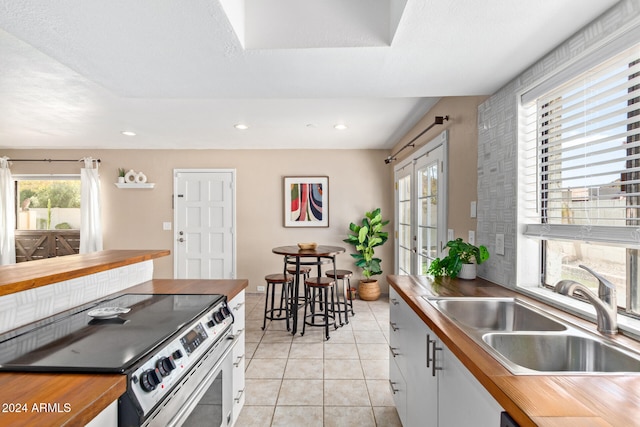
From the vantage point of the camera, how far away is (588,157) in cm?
139

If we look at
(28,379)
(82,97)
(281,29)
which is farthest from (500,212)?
(82,97)

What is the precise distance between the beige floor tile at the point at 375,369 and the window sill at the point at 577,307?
1387mm

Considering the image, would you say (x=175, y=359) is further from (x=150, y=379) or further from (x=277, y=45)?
(x=277, y=45)

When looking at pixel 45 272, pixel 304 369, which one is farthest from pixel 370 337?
pixel 45 272

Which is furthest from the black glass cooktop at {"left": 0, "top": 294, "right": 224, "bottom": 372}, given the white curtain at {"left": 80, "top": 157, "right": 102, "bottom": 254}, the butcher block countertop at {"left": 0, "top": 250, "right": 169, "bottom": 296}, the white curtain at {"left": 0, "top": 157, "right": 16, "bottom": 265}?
the white curtain at {"left": 0, "top": 157, "right": 16, "bottom": 265}

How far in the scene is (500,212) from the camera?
6.52 feet

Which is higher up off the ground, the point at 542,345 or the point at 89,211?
the point at 89,211

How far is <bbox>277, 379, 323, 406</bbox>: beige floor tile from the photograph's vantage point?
232 centimetres

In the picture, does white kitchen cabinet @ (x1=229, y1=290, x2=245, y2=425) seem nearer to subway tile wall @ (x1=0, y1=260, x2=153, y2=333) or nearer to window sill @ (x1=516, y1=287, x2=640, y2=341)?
subway tile wall @ (x1=0, y1=260, x2=153, y2=333)

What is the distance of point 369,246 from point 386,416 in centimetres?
291

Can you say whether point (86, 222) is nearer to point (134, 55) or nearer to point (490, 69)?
point (134, 55)

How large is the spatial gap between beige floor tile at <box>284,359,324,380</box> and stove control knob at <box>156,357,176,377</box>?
1.74m

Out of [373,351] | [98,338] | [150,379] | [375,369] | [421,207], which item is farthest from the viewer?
[421,207]

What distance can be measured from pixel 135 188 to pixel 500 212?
17.2 ft
